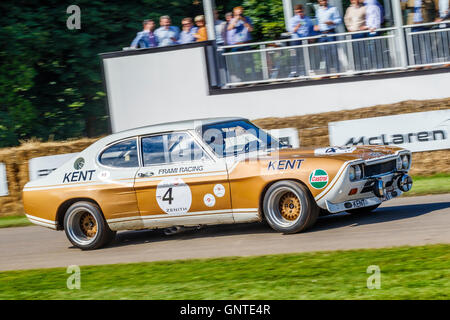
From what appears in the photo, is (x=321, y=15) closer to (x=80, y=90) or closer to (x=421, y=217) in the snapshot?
(x=421, y=217)

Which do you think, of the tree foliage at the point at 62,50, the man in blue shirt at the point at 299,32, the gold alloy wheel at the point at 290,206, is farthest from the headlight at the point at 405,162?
the tree foliage at the point at 62,50

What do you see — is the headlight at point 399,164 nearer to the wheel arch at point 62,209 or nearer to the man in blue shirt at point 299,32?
the wheel arch at point 62,209

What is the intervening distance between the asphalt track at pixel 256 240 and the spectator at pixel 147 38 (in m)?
6.70

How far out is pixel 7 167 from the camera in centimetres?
1399

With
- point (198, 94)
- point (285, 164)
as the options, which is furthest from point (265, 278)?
point (198, 94)

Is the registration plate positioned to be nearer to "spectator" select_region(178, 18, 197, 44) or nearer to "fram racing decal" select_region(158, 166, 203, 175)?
"fram racing decal" select_region(158, 166, 203, 175)

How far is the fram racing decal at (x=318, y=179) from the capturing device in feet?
Answer: 26.0

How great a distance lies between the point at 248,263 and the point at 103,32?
15122 mm

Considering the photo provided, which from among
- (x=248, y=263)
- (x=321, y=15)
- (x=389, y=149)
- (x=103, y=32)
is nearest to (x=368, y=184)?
(x=389, y=149)

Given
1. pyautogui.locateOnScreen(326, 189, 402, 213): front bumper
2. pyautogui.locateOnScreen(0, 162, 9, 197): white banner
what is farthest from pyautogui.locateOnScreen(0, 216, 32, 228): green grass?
pyautogui.locateOnScreen(326, 189, 402, 213): front bumper

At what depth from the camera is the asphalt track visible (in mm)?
7637

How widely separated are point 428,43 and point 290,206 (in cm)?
817

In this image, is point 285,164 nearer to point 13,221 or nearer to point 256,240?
point 256,240

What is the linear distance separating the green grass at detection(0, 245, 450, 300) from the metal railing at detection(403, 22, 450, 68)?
8836mm
